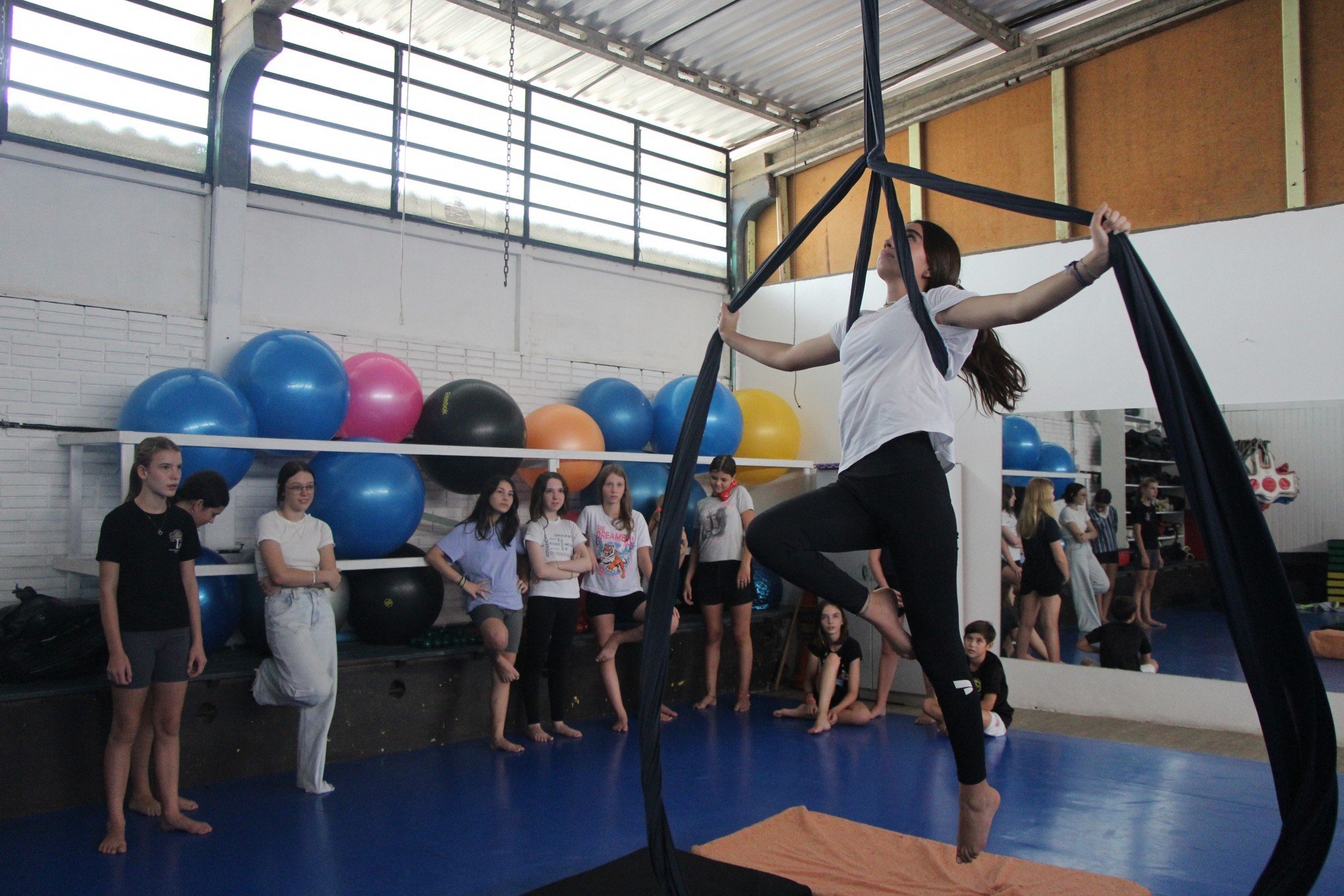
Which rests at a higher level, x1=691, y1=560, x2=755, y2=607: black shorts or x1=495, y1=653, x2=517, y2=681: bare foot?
x1=691, y1=560, x2=755, y2=607: black shorts

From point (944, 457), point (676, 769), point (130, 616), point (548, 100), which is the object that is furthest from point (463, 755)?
A: point (548, 100)

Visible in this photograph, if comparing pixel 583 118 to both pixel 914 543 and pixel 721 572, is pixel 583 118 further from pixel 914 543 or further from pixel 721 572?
pixel 914 543

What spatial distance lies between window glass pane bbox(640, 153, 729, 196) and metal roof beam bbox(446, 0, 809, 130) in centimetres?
72

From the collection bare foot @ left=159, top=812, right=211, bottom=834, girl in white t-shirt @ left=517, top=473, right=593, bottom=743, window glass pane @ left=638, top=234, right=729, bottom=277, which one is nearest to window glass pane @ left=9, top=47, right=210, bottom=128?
girl in white t-shirt @ left=517, top=473, right=593, bottom=743

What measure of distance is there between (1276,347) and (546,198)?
487cm

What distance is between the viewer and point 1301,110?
5.79 m

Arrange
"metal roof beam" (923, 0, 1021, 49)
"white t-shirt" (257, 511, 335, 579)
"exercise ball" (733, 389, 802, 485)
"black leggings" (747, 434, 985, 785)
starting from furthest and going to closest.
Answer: "exercise ball" (733, 389, 802, 485), "metal roof beam" (923, 0, 1021, 49), "white t-shirt" (257, 511, 335, 579), "black leggings" (747, 434, 985, 785)

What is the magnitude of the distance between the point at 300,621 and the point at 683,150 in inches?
218

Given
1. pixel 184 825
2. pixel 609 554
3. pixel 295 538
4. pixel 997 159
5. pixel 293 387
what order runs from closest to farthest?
pixel 184 825
pixel 295 538
pixel 293 387
pixel 609 554
pixel 997 159

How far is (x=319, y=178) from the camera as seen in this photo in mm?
6270

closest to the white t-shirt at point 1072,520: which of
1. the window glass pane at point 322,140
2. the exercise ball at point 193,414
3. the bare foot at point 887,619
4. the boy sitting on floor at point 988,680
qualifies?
the boy sitting on floor at point 988,680

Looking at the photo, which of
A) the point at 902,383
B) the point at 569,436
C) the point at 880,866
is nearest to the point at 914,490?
the point at 902,383

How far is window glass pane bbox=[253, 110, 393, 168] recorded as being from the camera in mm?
6055

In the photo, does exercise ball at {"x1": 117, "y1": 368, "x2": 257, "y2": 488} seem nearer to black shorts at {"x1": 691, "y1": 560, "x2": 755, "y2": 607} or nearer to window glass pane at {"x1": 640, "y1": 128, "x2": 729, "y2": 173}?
black shorts at {"x1": 691, "y1": 560, "x2": 755, "y2": 607}
